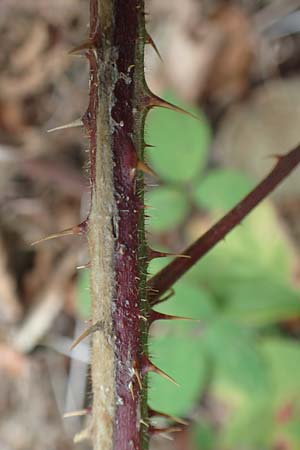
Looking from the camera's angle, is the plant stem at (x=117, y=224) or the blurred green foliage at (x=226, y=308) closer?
the plant stem at (x=117, y=224)

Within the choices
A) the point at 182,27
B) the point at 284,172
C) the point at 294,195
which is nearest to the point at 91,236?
the point at 284,172

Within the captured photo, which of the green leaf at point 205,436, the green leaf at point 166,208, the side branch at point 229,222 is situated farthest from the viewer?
the green leaf at point 205,436

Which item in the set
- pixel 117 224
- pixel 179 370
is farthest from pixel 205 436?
pixel 117 224

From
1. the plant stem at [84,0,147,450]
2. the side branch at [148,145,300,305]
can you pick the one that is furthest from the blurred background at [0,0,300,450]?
the plant stem at [84,0,147,450]

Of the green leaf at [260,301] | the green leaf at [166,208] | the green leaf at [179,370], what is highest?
the green leaf at [166,208]

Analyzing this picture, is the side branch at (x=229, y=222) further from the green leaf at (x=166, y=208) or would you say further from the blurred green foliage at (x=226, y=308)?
the green leaf at (x=166, y=208)

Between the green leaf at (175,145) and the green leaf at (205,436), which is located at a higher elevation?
the green leaf at (175,145)

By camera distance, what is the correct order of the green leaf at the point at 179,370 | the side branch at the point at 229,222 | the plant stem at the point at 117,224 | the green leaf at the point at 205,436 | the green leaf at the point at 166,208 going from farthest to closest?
the green leaf at the point at 205,436 < the green leaf at the point at 166,208 < the green leaf at the point at 179,370 < the side branch at the point at 229,222 < the plant stem at the point at 117,224

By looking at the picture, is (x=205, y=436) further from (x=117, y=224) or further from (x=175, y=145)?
(x=117, y=224)

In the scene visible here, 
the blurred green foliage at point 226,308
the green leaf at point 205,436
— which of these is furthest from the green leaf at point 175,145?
the green leaf at point 205,436
